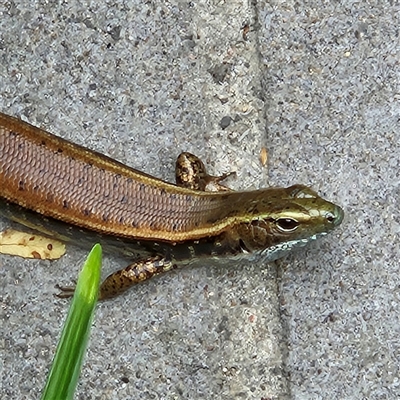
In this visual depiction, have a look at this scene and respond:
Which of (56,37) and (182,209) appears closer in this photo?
(182,209)

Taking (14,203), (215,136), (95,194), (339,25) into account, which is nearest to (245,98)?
(215,136)

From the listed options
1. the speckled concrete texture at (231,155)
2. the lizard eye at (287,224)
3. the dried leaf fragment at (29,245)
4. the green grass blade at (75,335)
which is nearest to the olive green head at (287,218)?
the lizard eye at (287,224)

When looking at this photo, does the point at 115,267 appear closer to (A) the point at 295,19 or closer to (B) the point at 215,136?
(B) the point at 215,136

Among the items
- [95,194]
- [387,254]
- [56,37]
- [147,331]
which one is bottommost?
[147,331]

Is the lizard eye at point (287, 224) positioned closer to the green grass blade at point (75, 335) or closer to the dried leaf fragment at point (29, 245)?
the dried leaf fragment at point (29, 245)

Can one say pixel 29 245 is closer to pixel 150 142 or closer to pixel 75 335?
pixel 150 142
